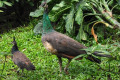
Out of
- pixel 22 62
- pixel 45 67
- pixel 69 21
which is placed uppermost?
pixel 69 21

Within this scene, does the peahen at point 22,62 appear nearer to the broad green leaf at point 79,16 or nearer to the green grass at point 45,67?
the green grass at point 45,67

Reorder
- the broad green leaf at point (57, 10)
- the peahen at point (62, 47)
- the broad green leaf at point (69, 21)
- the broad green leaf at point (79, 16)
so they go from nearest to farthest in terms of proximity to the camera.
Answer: the peahen at point (62, 47) → the broad green leaf at point (79, 16) → the broad green leaf at point (69, 21) → the broad green leaf at point (57, 10)

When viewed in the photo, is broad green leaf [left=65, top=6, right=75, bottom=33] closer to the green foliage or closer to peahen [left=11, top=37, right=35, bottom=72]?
the green foliage

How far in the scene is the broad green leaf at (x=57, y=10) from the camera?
27.3ft

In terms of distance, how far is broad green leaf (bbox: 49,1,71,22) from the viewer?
27.3 ft

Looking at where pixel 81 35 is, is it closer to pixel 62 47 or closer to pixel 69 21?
pixel 69 21

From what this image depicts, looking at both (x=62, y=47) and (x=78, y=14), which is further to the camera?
(x=78, y=14)

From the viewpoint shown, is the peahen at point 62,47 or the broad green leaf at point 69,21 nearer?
the peahen at point 62,47

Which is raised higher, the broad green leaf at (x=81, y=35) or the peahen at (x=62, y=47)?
the broad green leaf at (x=81, y=35)

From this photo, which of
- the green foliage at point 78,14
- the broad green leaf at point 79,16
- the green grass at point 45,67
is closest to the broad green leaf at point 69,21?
the green foliage at point 78,14

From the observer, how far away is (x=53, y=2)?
877cm

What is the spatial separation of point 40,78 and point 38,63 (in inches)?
40.3

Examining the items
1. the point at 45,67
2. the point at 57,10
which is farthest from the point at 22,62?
the point at 57,10

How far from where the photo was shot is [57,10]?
8375 mm
